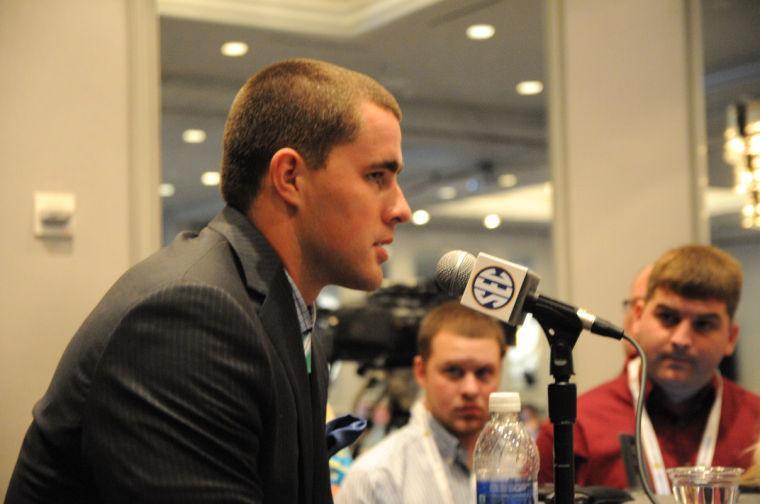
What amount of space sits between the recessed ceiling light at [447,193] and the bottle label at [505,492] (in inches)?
398

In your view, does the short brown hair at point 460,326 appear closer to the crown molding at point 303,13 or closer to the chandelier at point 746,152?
the chandelier at point 746,152

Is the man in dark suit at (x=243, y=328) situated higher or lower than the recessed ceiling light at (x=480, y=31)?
lower

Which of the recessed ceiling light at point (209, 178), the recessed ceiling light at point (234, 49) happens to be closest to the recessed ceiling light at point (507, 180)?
the recessed ceiling light at point (209, 178)

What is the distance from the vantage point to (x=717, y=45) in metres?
3.85

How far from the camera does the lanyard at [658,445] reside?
2305mm

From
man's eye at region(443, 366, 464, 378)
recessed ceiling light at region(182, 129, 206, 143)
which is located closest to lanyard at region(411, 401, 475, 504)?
man's eye at region(443, 366, 464, 378)

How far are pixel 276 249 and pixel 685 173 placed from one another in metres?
2.71

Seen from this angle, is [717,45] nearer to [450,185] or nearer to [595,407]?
[595,407]

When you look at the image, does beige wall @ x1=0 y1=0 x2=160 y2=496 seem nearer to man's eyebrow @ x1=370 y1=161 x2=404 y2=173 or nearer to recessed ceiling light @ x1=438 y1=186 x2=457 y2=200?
man's eyebrow @ x1=370 y1=161 x2=404 y2=173

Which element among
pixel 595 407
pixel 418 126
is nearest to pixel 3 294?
pixel 595 407

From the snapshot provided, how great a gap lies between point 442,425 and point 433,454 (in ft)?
0.30

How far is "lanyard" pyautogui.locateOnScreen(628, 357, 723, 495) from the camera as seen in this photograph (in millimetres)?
2305

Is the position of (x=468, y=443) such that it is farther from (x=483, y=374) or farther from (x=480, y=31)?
(x=480, y=31)

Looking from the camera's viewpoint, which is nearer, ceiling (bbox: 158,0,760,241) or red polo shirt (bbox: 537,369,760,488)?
red polo shirt (bbox: 537,369,760,488)
